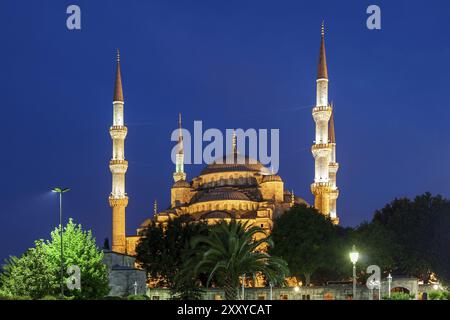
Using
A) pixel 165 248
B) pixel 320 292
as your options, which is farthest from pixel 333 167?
pixel 320 292

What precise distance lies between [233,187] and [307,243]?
32682 millimetres

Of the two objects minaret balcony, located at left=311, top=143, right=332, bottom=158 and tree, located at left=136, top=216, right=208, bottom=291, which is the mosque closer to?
minaret balcony, located at left=311, top=143, right=332, bottom=158

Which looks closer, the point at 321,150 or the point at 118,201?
Answer: the point at 321,150

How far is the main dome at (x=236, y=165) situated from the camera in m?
85.6

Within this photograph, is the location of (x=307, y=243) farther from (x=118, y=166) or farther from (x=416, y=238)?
(x=118, y=166)

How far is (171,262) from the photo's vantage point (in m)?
51.5

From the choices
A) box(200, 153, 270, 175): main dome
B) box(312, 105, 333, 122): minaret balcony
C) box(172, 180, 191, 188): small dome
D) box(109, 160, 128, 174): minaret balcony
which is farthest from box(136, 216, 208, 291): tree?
box(200, 153, 270, 175): main dome

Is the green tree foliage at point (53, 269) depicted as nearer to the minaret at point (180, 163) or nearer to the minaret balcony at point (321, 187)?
the minaret balcony at point (321, 187)

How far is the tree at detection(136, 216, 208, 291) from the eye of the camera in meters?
51.5

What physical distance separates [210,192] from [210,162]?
913cm

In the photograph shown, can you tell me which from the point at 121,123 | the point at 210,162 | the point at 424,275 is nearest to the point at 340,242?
the point at 424,275

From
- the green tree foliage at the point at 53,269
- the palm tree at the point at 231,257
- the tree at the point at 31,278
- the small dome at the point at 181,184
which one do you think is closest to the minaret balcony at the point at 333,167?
the small dome at the point at 181,184

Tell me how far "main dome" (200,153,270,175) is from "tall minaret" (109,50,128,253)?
17.8 m

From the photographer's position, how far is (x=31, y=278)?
32.2 m
